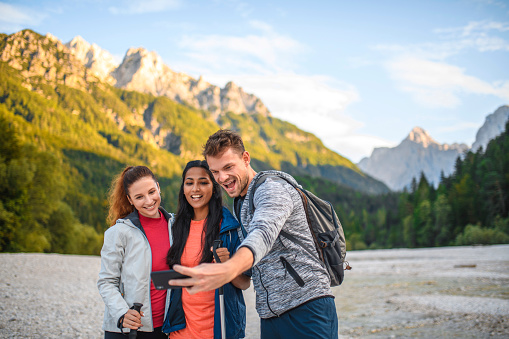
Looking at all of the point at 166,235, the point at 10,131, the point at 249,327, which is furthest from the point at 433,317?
the point at 10,131

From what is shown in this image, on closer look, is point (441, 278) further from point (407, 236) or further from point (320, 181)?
point (320, 181)

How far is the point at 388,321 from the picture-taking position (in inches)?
465

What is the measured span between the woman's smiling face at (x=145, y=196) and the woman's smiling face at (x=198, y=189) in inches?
13.2

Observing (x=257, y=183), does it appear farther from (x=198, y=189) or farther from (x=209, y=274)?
(x=198, y=189)

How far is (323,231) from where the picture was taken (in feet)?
8.70

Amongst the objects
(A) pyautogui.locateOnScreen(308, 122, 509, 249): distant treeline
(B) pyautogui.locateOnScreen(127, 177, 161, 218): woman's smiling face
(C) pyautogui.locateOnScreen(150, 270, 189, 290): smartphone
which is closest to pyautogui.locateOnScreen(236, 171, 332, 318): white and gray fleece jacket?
(C) pyautogui.locateOnScreen(150, 270, 189, 290): smartphone

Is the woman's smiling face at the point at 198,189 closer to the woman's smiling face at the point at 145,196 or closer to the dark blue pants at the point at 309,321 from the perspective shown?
the woman's smiling face at the point at 145,196

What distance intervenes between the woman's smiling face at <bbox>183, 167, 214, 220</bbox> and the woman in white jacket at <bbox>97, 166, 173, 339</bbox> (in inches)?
14.9

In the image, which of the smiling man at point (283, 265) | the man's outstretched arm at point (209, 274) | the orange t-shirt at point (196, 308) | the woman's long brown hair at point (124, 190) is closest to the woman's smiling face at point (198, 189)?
the orange t-shirt at point (196, 308)

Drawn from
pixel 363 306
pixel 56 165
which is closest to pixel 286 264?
pixel 363 306

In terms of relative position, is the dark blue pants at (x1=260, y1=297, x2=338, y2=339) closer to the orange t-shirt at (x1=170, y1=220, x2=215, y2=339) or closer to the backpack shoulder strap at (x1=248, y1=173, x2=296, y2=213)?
the backpack shoulder strap at (x1=248, y1=173, x2=296, y2=213)

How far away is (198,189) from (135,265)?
89cm

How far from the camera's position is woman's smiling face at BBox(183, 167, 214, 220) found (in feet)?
12.0

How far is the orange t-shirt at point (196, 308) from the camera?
3457mm
